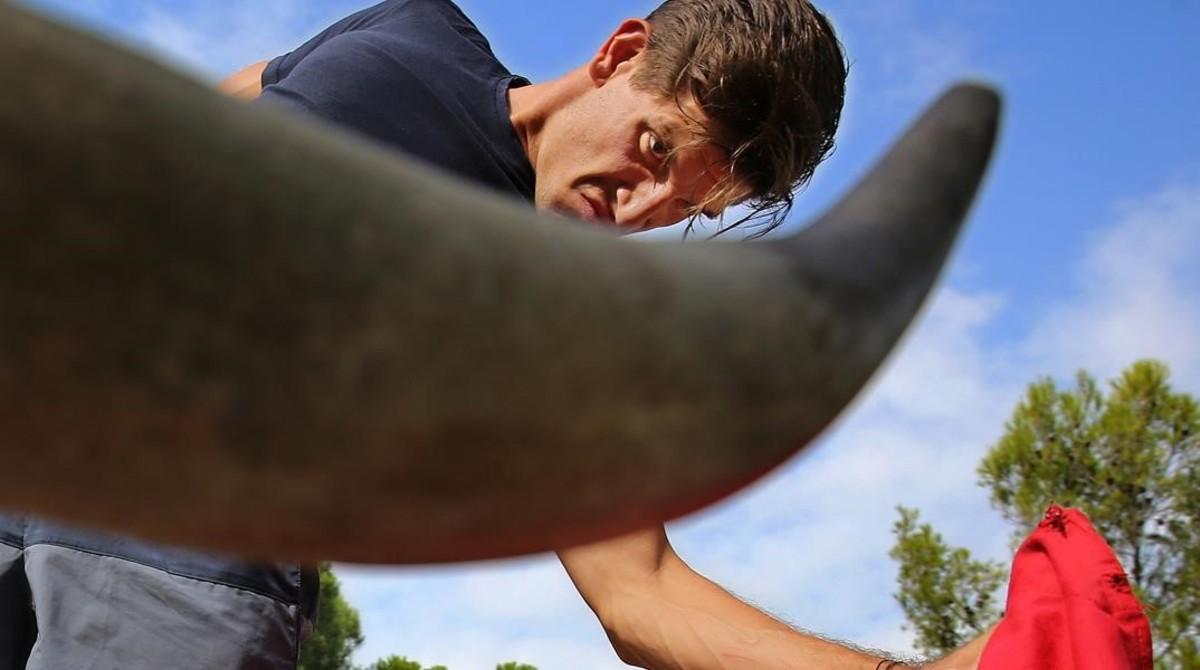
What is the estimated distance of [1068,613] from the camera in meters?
2.74

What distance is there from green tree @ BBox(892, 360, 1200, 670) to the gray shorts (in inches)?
391

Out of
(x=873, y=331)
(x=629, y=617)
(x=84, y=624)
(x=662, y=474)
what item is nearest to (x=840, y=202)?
(x=873, y=331)

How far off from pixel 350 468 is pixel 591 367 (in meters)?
0.09

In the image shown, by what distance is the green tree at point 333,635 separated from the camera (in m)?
30.9

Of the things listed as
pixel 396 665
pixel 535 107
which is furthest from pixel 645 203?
pixel 396 665

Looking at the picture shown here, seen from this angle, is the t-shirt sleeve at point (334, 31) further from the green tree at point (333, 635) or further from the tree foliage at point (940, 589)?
the green tree at point (333, 635)

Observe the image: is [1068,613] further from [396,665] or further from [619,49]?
[396,665]

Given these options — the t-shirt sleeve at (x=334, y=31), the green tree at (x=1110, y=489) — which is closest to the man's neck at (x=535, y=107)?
the t-shirt sleeve at (x=334, y=31)

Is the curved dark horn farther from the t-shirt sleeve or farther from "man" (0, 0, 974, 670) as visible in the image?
the t-shirt sleeve

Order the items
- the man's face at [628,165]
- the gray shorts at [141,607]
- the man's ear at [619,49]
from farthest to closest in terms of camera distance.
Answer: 1. the man's ear at [619,49]
2. the man's face at [628,165]
3. the gray shorts at [141,607]

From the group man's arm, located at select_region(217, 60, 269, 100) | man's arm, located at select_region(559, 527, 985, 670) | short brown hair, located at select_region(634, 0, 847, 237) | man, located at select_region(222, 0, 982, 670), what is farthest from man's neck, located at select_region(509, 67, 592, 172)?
man's arm, located at select_region(559, 527, 985, 670)

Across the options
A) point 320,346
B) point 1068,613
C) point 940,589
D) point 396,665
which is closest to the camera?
point 320,346

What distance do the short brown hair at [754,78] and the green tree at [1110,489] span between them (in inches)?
375

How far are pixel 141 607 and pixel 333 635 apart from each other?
102ft
